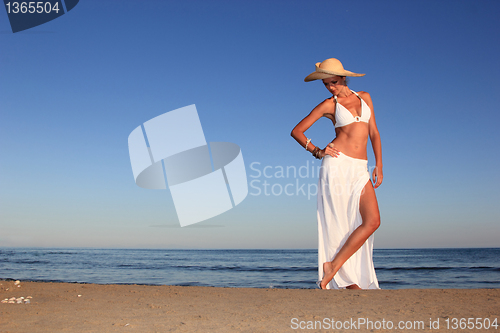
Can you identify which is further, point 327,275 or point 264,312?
point 327,275

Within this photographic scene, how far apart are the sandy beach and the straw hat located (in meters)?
2.39

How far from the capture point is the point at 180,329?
8.19ft

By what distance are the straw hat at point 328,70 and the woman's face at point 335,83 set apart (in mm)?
70

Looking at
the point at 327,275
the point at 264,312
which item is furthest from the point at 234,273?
the point at 264,312

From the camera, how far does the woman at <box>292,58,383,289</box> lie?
13.8 feet

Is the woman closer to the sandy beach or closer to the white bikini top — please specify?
the white bikini top

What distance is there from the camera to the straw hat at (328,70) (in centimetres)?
422

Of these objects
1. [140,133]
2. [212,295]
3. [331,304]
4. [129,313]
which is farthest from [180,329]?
[140,133]

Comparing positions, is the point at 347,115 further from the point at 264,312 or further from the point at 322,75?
the point at 264,312

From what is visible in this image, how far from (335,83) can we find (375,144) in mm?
865

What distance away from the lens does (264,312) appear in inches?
120

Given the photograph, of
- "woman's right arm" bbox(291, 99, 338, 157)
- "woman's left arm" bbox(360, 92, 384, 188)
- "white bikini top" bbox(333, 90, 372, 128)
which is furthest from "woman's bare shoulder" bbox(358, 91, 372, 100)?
"woman's right arm" bbox(291, 99, 338, 157)

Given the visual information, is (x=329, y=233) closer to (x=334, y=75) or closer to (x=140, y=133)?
(x=334, y=75)

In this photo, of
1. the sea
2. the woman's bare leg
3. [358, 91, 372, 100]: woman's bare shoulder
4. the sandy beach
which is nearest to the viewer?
the sandy beach
